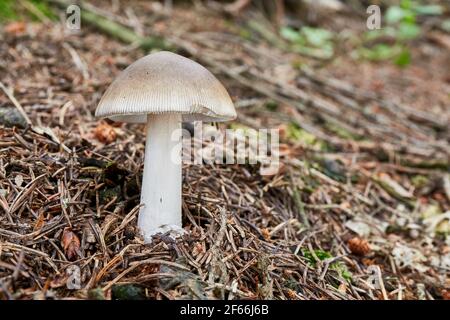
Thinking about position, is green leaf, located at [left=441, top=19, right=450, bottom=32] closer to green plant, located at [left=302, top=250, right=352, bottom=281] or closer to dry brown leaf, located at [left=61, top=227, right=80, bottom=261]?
green plant, located at [left=302, top=250, right=352, bottom=281]

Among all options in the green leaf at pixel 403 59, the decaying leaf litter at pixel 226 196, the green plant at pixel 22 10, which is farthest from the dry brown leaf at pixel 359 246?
the green leaf at pixel 403 59

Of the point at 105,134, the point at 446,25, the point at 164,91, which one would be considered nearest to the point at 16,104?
the point at 105,134

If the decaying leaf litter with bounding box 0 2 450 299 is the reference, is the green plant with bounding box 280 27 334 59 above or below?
above

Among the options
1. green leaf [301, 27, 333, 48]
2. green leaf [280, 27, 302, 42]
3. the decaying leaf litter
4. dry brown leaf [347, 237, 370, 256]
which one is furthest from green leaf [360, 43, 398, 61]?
dry brown leaf [347, 237, 370, 256]

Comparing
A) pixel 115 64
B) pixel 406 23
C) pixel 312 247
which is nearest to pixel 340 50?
pixel 406 23

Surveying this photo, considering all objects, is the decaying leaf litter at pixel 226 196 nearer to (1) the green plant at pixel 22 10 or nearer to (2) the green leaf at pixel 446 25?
(1) the green plant at pixel 22 10

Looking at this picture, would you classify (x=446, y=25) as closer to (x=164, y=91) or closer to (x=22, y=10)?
(x=22, y=10)

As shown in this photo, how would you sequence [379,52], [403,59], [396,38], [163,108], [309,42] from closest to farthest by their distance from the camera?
1. [163,108]
2. [309,42]
3. [403,59]
4. [379,52]
5. [396,38]

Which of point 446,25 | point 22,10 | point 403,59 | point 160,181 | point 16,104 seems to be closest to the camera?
point 160,181
